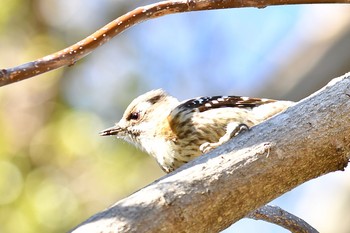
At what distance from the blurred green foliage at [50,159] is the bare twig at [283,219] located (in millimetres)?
2416

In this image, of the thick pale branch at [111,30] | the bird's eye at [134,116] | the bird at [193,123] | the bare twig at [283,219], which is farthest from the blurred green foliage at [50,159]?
the thick pale branch at [111,30]

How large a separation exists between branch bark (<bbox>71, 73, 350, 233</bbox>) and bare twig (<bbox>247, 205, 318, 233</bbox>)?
450mm

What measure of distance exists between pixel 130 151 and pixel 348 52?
1.46 metres

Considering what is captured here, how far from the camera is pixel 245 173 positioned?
2039mm

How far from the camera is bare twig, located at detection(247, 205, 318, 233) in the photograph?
99.8 inches

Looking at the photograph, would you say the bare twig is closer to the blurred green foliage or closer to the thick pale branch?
the thick pale branch

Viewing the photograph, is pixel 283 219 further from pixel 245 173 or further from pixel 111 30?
pixel 111 30

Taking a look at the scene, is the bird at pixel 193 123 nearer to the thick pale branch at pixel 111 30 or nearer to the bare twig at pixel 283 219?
the bare twig at pixel 283 219

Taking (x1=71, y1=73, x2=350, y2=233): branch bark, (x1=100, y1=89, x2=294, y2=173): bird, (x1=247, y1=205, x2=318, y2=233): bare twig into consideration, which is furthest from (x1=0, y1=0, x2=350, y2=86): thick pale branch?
(x1=100, y1=89, x2=294, y2=173): bird


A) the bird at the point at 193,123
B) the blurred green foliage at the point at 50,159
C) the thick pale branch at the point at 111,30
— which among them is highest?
the blurred green foliage at the point at 50,159

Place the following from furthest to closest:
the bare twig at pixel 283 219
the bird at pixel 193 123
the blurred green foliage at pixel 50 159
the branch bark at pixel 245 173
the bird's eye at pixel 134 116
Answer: the blurred green foliage at pixel 50 159 < the bird's eye at pixel 134 116 < the bird at pixel 193 123 < the bare twig at pixel 283 219 < the branch bark at pixel 245 173

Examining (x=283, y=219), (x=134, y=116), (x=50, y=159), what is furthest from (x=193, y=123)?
(x=50, y=159)

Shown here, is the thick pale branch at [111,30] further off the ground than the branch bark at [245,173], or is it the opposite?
the thick pale branch at [111,30]

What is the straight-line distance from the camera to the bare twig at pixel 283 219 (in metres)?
2.54
